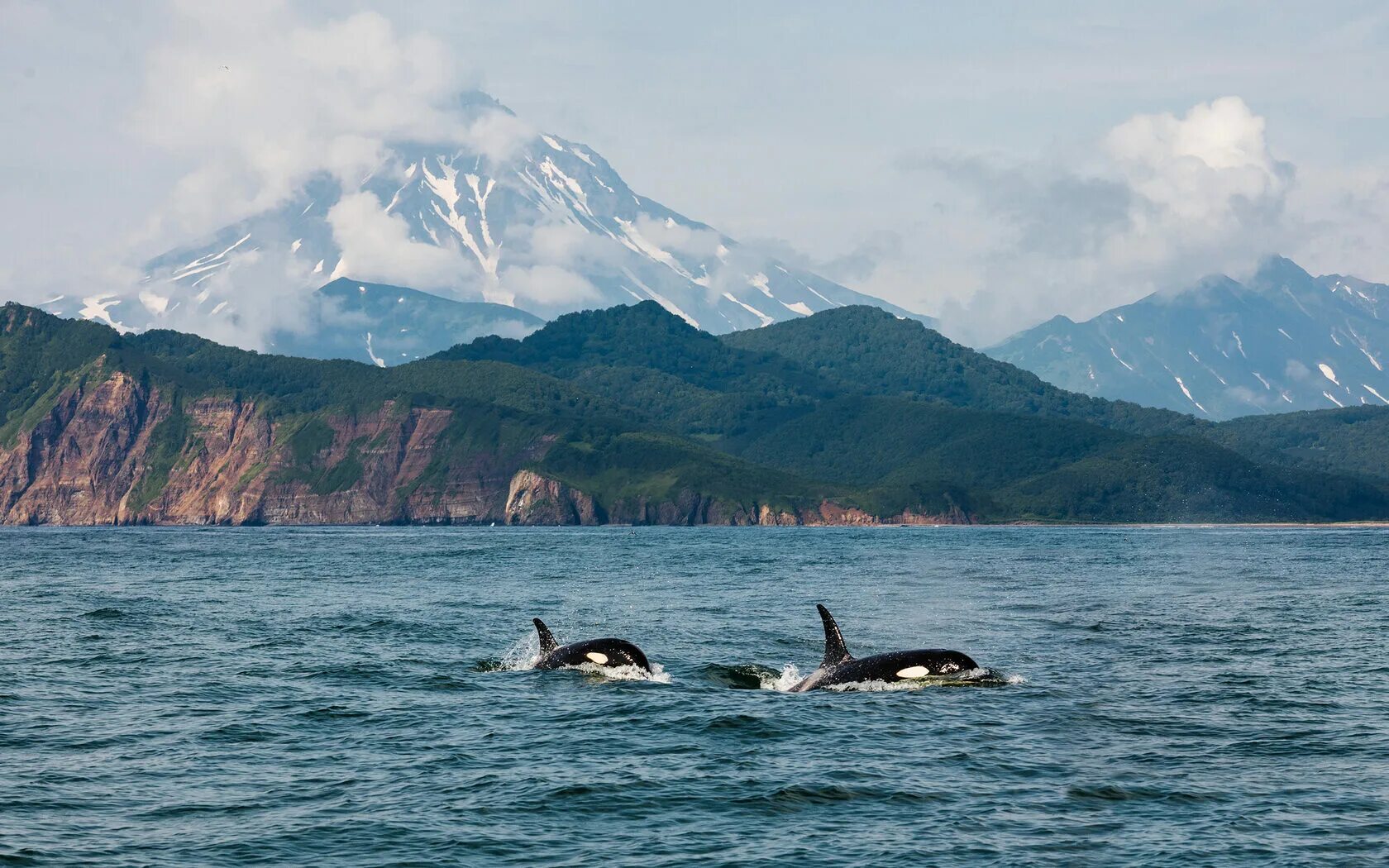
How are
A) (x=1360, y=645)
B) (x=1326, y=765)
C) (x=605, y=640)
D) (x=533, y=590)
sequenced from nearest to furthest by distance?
(x=1326, y=765)
(x=605, y=640)
(x=1360, y=645)
(x=533, y=590)

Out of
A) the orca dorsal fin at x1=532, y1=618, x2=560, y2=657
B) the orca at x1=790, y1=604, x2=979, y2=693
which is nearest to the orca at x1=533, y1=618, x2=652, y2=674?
the orca dorsal fin at x1=532, y1=618, x2=560, y2=657

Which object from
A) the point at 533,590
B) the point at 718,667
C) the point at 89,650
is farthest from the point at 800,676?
the point at 533,590

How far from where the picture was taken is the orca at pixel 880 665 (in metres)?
40.8

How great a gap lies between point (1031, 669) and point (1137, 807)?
1900 centimetres

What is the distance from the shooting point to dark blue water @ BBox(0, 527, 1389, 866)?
2516 cm

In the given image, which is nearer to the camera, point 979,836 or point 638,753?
point 979,836

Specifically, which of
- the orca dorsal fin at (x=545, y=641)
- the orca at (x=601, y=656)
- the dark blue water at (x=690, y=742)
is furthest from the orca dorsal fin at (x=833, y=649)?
the orca dorsal fin at (x=545, y=641)

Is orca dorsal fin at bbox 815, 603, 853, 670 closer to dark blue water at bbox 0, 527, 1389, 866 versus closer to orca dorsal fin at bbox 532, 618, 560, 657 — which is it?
dark blue water at bbox 0, 527, 1389, 866

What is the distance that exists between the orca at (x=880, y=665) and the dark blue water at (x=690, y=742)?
63 centimetres

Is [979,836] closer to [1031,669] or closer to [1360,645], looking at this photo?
[1031,669]

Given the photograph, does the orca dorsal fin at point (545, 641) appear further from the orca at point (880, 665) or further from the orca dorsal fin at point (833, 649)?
the orca dorsal fin at point (833, 649)

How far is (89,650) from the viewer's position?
53.3m

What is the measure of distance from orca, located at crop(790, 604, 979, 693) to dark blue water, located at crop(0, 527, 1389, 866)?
63 centimetres

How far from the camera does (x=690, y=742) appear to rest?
113ft
